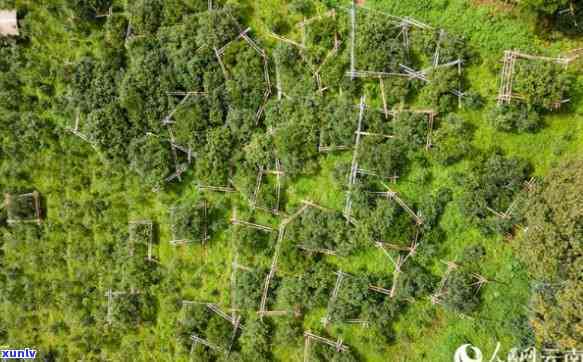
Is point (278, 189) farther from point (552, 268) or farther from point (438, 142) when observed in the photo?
point (552, 268)

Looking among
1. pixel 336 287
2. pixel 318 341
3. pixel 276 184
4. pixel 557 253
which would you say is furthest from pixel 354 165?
pixel 557 253

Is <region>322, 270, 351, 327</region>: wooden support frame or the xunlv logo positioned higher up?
<region>322, 270, 351, 327</region>: wooden support frame

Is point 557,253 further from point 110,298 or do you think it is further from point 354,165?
point 110,298

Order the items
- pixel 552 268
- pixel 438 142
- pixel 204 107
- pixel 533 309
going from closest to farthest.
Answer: pixel 552 268 < pixel 533 309 < pixel 438 142 < pixel 204 107

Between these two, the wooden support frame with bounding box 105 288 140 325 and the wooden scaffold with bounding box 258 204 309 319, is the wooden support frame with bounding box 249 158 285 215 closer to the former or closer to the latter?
the wooden scaffold with bounding box 258 204 309 319

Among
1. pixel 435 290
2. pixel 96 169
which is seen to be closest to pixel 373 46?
pixel 435 290

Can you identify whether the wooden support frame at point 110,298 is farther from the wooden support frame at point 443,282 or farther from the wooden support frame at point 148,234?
the wooden support frame at point 443,282

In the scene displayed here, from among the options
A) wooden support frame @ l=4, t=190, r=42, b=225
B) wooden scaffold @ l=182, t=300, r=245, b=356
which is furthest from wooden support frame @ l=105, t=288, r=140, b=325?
wooden support frame @ l=4, t=190, r=42, b=225
